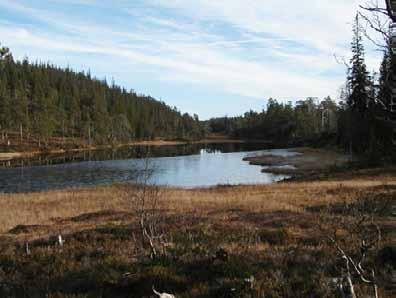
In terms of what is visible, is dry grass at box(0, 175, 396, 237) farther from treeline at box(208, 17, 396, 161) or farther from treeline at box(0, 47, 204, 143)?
treeline at box(0, 47, 204, 143)

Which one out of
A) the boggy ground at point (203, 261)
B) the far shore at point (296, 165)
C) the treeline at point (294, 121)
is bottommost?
the far shore at point (296, 165)

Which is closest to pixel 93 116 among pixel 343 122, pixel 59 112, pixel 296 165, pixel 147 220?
pixel 59 112

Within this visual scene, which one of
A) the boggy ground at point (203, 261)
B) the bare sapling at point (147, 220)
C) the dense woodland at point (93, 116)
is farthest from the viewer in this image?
the dense woodland at point (93, 116)

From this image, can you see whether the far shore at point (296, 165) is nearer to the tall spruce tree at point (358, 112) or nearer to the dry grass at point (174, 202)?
the tall spruce tree at point (358, 112)

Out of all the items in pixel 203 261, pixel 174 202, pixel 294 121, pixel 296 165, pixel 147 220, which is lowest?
pixel 296 165

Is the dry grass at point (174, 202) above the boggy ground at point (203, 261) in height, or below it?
below

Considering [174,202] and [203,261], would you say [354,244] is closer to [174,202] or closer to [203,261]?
[203,261]

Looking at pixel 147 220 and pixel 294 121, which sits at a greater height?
pixel 294 121

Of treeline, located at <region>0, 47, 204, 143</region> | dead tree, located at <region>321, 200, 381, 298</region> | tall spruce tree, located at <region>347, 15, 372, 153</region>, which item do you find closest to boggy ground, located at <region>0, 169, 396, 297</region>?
Result: dead tree, located at <region>321, 200, 381, 298</region>

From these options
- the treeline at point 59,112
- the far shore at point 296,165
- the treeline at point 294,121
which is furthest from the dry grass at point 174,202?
the treeline at point 294,121

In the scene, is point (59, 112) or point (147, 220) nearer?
point (147, 220)

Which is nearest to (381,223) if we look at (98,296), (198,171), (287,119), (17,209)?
(98,296)

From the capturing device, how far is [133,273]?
7.38 metres

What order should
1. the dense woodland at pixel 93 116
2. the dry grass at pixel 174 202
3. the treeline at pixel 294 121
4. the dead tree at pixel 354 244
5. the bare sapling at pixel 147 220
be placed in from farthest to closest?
the treeline at pixel 294 121
the dense woodland at pixel 93 116
the dry grass at pixel 174 202
the bare sapling at pixel 147 220
the dead tree at pixel 354 244
